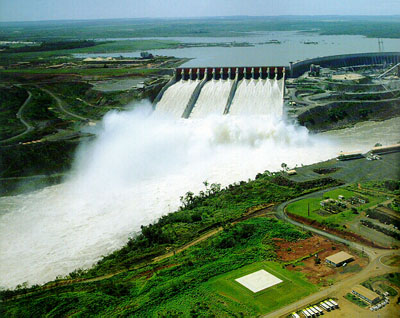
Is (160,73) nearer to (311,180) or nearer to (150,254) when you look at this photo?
(311,180)

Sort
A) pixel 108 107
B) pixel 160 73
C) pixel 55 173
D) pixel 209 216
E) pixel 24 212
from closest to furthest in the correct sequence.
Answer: pixel 209 216 → pixel 24 212 → pixel 55 173 → pixel 108 107 → pixel 160 73

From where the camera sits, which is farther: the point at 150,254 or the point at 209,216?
the point at 209,216

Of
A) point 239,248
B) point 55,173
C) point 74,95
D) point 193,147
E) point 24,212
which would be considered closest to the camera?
point 239,248

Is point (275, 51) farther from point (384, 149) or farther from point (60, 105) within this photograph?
point (384, 149)

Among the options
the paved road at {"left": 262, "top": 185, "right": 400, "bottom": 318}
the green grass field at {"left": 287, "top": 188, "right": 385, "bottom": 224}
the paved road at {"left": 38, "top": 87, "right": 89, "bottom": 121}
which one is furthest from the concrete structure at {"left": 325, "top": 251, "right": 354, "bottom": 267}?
the paved road at {"left": 38, "top": 87, "right": 89, "bottom": 121}

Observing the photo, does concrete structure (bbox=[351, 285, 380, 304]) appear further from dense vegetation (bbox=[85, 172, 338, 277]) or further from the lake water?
the lake water

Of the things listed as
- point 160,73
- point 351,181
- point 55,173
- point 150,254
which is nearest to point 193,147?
point 55,173
